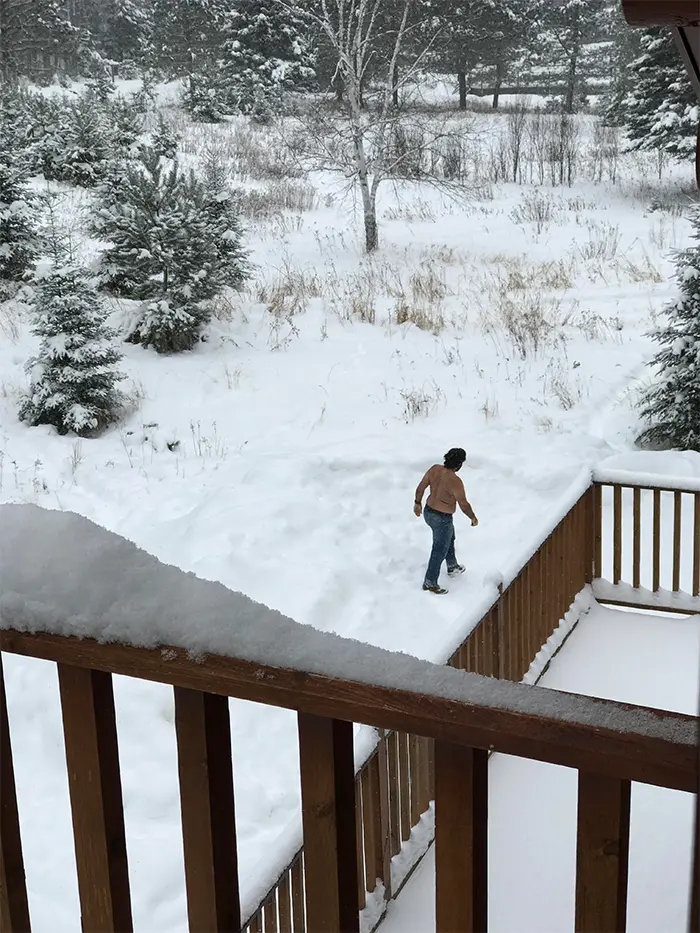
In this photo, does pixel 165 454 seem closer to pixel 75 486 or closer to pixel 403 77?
pixel 75 486

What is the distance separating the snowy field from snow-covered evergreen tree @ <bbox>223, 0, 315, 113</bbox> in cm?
288

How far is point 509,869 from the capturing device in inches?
87.5

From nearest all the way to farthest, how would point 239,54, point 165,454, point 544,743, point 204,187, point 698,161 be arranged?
point 544,743 → point 698,161 → point 165,454 → point 204,187 → point 239,54

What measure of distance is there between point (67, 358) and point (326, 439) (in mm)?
1428

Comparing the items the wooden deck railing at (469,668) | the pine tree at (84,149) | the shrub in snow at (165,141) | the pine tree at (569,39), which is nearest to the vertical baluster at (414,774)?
the wooden deck railing at (469,668)

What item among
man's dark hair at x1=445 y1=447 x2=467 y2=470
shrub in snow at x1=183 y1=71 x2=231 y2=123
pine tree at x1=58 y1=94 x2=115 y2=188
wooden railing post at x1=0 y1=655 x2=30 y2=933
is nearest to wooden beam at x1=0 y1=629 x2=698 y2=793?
wooden railing post at x1=0 y1=655 x2=30 y2=933

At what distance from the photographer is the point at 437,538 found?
3.88 metres

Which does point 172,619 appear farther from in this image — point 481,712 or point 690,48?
point 690,48

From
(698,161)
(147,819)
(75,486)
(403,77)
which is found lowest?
(147,819)

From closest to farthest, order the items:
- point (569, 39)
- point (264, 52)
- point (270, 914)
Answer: point (270, 914)
point (569, 39)
point (264, 52)

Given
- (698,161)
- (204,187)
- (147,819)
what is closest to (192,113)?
(204,187)

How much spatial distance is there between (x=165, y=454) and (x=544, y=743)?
185 inches

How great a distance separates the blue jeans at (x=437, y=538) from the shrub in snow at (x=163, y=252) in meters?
2.86

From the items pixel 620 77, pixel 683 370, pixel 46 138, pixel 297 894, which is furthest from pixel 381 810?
pixel 620 77
